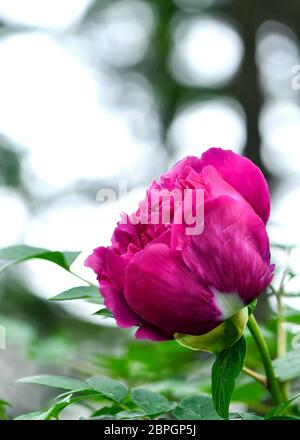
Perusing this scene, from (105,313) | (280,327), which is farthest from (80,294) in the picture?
(280,327)

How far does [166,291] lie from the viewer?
0.33 metres

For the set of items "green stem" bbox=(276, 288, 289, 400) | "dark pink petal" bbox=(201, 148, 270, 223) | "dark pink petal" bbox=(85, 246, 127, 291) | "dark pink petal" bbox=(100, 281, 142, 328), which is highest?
"dark pink petal" bbox=(201, 148, 270, 223)

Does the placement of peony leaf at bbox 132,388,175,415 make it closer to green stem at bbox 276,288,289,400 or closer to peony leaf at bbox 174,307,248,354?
peony leaf at bbox 174,307,248,354

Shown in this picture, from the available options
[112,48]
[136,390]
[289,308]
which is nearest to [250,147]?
[112,48]

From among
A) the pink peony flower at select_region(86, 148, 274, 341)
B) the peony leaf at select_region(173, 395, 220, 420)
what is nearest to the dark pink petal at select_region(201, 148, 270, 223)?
the pink peony flower at select_region(86, 148, 274, 341)

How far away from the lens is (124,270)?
0.35 meters

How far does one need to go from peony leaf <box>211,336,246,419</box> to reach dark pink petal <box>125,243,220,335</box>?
0.03m

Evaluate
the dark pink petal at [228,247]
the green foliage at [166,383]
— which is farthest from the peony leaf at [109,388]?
the dark pink petal at [228,247]

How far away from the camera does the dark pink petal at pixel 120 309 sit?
36 cm

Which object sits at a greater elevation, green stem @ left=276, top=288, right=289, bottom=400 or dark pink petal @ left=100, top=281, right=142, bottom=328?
dark pink petal @ left=100, top=281, right=142, bottom=328

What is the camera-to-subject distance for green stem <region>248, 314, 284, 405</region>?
379 millimetres

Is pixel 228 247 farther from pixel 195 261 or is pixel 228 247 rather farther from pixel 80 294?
pixel 80 294
